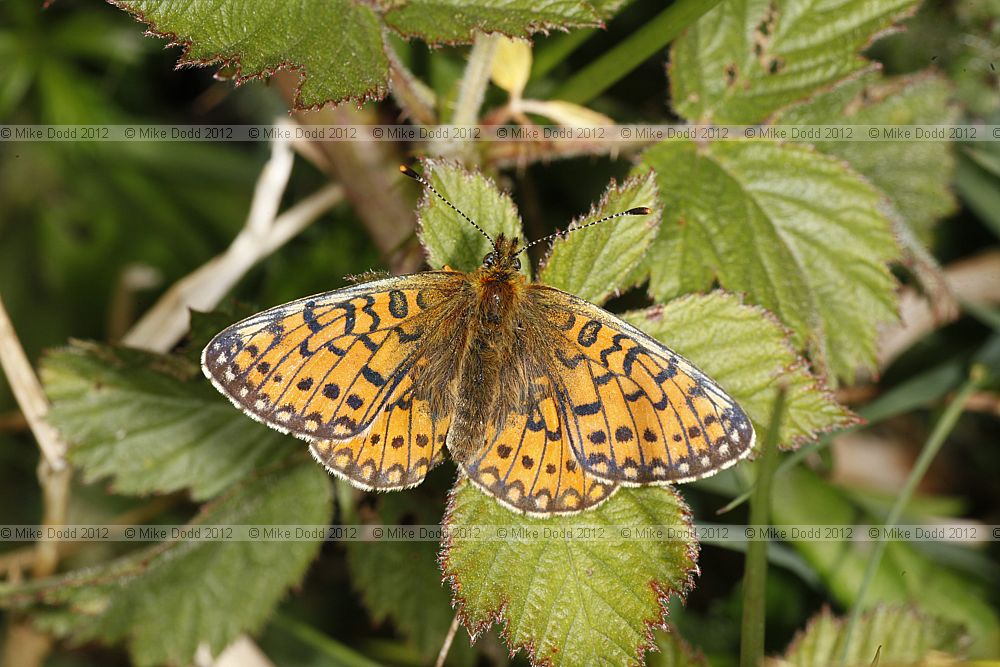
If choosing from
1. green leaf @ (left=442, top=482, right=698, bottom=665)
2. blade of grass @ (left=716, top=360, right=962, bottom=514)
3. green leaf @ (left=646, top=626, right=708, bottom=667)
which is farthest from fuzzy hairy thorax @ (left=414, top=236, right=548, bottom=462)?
blade of grass @ (left=716, top=360, right=962, bottom=514)

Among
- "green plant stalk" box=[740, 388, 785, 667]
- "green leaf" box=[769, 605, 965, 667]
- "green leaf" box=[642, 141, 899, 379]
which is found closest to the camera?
"green plant stalk" box=[740, 388, 785, 667]

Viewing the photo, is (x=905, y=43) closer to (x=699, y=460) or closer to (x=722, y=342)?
(x=722, y=342)

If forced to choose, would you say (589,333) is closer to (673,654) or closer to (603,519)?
(603,519)

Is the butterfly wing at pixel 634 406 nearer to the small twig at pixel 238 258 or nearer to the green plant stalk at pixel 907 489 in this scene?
the green plant stalk at pixel 907 489

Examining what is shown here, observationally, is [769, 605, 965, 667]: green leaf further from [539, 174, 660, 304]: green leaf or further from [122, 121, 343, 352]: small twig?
[122, 121, 343, 352]: small twig

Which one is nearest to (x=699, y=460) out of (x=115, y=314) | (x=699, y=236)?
(x=699, y=236)

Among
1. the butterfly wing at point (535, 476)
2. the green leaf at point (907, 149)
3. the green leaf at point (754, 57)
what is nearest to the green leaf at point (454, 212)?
the butterfly wing at point (535, 476)
